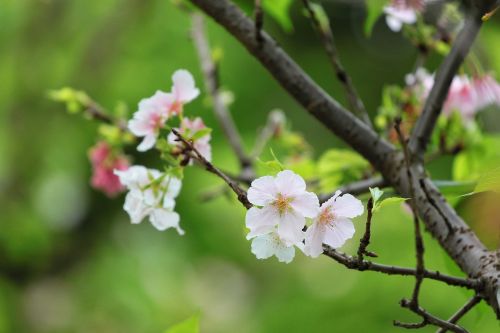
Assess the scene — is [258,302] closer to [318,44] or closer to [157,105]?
[318,44]

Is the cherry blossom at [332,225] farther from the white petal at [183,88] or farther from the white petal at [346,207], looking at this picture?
the white petal at [183,88]

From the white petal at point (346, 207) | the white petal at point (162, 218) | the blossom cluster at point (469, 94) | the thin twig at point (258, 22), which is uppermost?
the blossom cluster at point (469, 94)

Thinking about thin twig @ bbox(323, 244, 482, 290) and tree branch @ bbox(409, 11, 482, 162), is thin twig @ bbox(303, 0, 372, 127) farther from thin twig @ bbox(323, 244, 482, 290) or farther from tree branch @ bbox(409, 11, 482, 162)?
thin twig @ bbox(323, 244, 482, 290)

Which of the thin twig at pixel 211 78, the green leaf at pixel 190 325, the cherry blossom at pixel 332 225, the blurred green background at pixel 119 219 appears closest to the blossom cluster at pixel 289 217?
the cherry blossom at pixel 332 225

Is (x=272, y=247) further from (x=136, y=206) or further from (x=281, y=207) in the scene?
(x=136, y=206)

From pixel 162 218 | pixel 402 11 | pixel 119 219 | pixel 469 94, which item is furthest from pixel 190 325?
pixel 119 219

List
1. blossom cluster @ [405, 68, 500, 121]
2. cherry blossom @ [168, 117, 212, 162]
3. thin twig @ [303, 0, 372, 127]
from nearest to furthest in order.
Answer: cherry blossom @ [168, 117, 212, 162]
thin twig @ [303, 0, 372, 127]
blossom cluster @ [405, 68, 500, 121]

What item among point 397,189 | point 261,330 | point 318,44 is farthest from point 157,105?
point 318,44

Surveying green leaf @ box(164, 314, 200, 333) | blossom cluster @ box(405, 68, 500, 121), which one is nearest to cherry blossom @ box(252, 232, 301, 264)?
green leaf @ box(164, 314, 200, 333)
